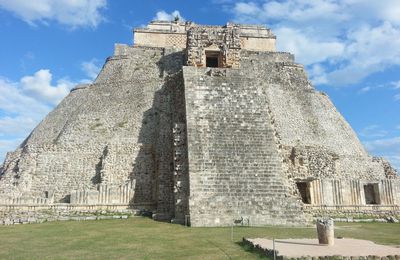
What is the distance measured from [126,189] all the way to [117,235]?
23.4 feet

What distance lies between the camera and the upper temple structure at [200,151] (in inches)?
536

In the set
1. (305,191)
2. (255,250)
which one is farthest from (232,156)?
(255,250)

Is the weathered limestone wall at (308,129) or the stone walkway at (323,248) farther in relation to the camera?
the weathered limestone wall at (308,129)

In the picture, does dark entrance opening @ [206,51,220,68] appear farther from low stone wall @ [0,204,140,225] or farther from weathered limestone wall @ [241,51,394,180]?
low stone wall @ [0,204,140,225]

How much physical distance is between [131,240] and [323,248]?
434 cm

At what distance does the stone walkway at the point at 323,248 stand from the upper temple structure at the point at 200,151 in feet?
12.9

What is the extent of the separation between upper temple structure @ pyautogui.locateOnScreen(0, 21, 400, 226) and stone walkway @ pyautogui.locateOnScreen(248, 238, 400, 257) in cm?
392

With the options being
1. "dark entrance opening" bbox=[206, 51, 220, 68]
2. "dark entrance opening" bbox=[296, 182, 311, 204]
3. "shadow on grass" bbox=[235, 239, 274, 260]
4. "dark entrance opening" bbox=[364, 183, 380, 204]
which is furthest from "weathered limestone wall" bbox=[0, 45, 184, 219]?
"dark entrance opening" bbox=[364, 183, 380, 204]

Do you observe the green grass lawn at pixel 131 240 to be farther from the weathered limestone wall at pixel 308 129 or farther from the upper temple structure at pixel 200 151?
the weathered limestone wall at pixel 308 129

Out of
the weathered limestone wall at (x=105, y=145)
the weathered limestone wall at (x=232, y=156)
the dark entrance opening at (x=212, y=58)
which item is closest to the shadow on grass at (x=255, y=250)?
the weathered limestone wall at (x=232, y=156)

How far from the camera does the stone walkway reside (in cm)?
707

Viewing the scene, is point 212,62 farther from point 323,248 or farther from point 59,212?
point 323,248

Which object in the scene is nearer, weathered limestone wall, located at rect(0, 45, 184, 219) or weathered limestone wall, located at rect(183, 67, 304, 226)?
weathered limestone wall, located at rect(183, 67, 304, 226)

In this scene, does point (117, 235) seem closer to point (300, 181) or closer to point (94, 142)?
point (300, 181)
